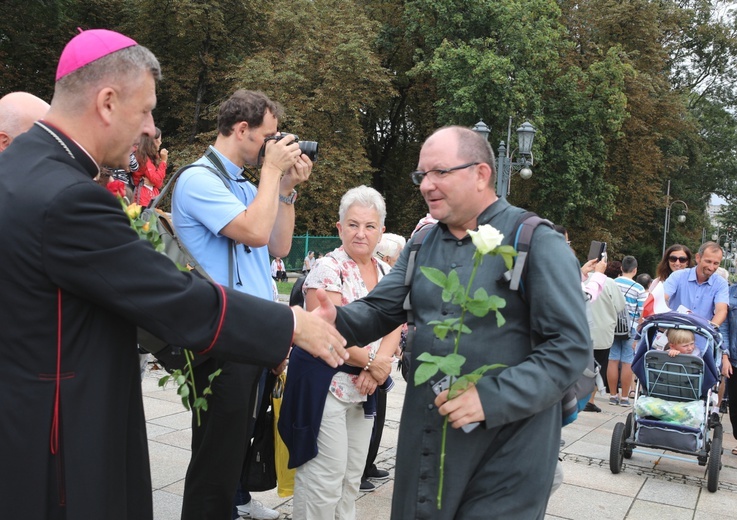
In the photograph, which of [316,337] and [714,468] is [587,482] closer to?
[714,468]

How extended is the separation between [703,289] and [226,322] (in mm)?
7149

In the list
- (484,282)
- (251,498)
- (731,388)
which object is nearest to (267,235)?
(484,282)

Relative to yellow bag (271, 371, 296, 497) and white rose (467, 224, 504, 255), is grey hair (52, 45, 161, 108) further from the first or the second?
yellow bag (271, 371, 296, 497)

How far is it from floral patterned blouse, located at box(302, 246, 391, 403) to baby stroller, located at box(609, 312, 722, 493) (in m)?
3.46

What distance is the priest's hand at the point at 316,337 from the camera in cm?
251

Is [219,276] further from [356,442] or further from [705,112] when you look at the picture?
[705,112]

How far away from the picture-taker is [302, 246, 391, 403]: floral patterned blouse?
13.0ft

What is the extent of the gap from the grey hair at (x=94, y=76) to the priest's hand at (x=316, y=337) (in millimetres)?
931

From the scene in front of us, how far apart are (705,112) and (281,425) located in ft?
139

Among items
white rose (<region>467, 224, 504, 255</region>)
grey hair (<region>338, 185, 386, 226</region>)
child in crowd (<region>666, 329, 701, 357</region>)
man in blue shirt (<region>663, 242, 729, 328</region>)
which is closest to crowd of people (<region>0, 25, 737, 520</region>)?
white rose (<region>467, 224, 504, 255</region>)

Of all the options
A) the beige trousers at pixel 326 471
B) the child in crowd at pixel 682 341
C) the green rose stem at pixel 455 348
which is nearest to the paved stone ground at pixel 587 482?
the beige trousers at pixel 326 471

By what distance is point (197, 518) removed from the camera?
3375 millimetres

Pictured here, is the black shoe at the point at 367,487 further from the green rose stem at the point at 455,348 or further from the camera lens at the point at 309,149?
the green rose stem at the point at 455,348

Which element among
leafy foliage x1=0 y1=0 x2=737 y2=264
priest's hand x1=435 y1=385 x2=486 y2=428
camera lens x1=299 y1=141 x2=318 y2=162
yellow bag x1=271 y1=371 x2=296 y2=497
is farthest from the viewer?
leafy foliage x1=0 y1=0 x2=737 y2=264
